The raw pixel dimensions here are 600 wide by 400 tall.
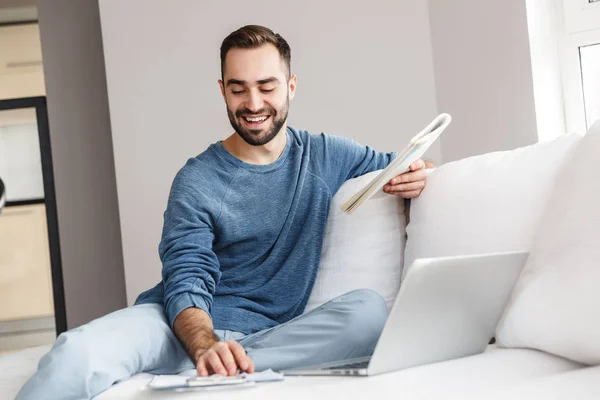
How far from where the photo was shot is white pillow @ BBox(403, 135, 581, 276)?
1873 millimetres

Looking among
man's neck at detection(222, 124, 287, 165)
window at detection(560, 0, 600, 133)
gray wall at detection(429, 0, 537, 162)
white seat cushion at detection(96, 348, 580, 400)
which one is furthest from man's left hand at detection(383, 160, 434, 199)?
window at detection(560, 0, 600, 133)

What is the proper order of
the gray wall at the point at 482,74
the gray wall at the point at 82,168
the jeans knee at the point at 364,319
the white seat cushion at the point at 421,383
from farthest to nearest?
the gray wall at the point at 82,168 < the gray wall at the point at 482,74 < the jeans knee at the point at 364,319 < the white seat cushion at the point at 421,383

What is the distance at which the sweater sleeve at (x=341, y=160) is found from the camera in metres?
2.35

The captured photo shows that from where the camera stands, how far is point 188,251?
6.67ft

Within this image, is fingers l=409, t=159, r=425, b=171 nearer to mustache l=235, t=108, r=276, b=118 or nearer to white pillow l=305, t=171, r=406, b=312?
white pillow l=305, t=171, r=406, b=312

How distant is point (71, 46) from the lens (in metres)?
4.24

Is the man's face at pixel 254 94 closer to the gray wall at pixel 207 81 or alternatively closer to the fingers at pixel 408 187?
the fingers at pixel 408 187

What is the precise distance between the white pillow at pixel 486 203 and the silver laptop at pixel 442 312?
217 mm

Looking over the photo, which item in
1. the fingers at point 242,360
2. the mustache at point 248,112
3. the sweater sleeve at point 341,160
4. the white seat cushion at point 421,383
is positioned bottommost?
the white seat cushion at point 421,383

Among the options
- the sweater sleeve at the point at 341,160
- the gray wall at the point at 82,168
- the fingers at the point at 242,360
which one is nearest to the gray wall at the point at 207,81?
the gray wall at the point at 82,168

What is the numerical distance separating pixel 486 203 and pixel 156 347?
0.78 m

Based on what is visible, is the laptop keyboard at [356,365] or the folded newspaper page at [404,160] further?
the folded newspaper page at [404,160]

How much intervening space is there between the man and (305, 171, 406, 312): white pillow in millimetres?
37

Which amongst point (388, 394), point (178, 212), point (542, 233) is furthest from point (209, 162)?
point (388, 394)
